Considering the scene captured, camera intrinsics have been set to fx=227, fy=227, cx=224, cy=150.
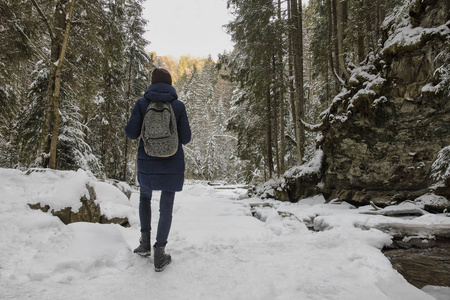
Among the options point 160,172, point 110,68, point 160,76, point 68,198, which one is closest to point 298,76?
point 110,68

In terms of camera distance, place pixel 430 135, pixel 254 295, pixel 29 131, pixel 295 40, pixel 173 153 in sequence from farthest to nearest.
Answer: pixel 295 40 < pixel 29 131 < pixel 430 135 < pixel 173 153 < pixel 254 295

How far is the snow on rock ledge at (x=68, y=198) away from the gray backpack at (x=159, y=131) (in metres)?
2.20

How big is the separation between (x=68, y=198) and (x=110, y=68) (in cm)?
701

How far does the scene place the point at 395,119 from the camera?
7883 millimetres

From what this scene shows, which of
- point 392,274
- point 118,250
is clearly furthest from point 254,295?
point 118,250

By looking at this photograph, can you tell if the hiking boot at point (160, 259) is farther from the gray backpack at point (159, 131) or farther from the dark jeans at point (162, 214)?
the gray backpack at point (159, 131)

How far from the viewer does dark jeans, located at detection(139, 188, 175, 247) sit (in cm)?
258

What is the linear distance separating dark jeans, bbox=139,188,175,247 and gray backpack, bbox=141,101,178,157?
0.52 metres

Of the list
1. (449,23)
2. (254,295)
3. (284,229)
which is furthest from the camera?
(449,23)

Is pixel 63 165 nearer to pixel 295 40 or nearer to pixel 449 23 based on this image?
pixel 295 40

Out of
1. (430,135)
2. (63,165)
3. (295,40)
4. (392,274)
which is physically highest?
(295,40)

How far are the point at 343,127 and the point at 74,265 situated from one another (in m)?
9.41

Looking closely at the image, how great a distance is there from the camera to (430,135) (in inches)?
284

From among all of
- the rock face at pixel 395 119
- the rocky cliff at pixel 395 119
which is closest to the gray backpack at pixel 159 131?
the rocky cliff at pixel 395 119
